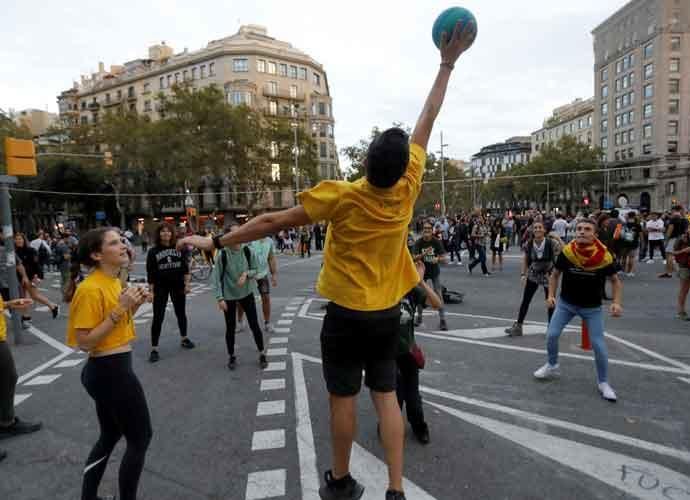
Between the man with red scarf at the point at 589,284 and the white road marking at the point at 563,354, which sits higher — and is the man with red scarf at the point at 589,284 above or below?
above

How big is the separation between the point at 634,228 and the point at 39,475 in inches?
586

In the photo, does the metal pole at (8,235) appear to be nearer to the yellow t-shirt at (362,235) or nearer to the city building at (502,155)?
the yellow t-shirt at (362,235)

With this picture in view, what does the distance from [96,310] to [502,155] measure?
151005mm

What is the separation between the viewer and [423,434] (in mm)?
3506

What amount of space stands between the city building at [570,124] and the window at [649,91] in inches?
564

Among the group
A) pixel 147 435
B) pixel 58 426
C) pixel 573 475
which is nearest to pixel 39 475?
pixel 58 426

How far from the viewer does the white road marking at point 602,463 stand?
114 inches

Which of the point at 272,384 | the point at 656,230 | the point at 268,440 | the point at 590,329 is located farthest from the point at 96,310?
the point at 656,230

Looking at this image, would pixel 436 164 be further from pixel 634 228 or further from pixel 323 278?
pixel 323 278

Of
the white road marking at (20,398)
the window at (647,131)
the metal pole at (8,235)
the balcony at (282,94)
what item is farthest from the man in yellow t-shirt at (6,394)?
the window at (647,131)

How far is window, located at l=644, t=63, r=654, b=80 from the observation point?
61.2 m

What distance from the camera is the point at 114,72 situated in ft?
249

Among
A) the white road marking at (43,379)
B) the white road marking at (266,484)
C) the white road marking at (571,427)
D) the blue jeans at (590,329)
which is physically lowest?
the white road marking at (43,379)

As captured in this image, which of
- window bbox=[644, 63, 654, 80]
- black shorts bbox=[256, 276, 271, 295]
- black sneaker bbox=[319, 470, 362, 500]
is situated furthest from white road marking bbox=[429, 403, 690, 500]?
window bbox=[644, 63, 654, 80]
